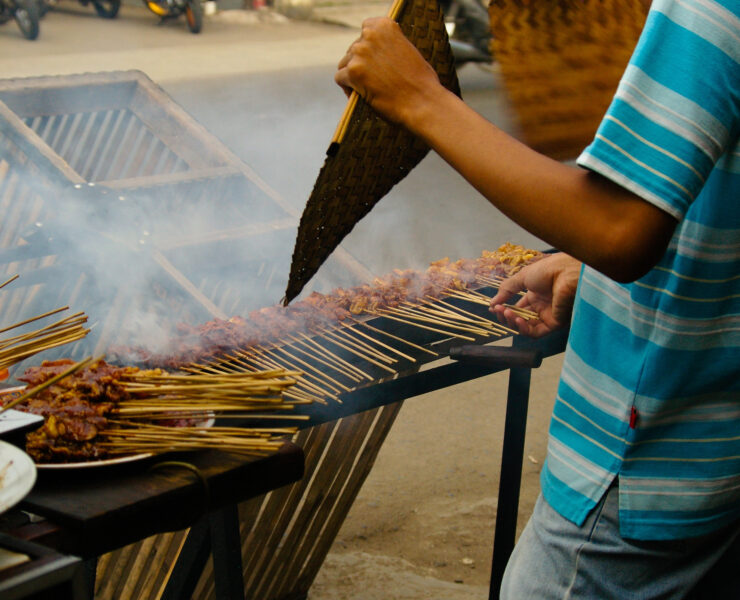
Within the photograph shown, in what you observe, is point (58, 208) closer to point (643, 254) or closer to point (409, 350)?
point (409, 350)

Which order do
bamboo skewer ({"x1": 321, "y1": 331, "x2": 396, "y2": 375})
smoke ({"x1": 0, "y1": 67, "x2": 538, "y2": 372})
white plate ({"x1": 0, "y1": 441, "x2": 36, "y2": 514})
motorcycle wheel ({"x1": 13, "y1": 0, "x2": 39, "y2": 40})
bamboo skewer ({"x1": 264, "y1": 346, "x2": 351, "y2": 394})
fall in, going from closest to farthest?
white plate ({"x1": 0, "y1": 441, "x2": 36, "y2": 514}), bamboo skewer ({"x1": 264, "y1": 346, "x2": 351, "y2": 394}), bamboo skewer ({"x1": 321, "y1": 331, "x2": 396, "y2": 375}), smoke ({"x1": 0, "y1": 67, "x2": 538, "y2": 372}), motorcycle wheel ({"x1": 13, "y1": 0, "x2": 39, "y2": 40})

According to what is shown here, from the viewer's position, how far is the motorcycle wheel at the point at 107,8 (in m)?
16.8

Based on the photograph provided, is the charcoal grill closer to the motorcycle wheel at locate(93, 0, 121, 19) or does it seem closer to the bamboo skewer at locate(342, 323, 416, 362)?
the bamboo skewer at locate(342, 323, 416, 362)

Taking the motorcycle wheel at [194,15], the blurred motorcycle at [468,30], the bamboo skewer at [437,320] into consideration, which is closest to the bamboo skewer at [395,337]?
the bamboo skewer at [437,320]

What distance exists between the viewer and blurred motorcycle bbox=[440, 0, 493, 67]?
38.8ft

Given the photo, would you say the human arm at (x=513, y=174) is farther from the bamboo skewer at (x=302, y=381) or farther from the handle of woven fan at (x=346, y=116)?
the bamboo skewer at (x=302, y=381)

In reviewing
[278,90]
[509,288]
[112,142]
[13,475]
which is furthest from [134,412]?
[278,90]

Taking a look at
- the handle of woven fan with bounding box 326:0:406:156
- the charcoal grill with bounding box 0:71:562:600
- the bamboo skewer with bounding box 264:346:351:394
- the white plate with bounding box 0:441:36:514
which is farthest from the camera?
the charcoal grill with bounding box 0:71:562:600

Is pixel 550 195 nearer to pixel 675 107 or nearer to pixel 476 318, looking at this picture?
pixel 675 107

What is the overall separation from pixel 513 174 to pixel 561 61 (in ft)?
3.15

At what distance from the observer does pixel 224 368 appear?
211cm

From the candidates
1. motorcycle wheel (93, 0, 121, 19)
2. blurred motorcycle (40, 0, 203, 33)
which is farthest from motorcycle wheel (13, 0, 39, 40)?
motorcycle wheel (93, 0, 121, 19)

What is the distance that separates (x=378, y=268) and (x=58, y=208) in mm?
3171

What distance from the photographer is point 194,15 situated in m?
15.9
